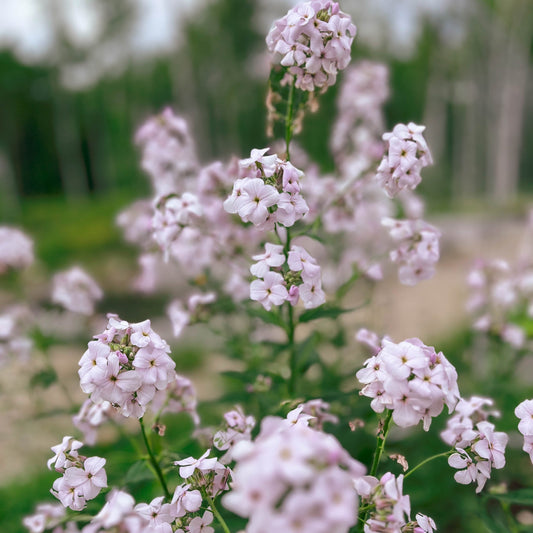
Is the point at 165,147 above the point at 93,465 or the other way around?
above

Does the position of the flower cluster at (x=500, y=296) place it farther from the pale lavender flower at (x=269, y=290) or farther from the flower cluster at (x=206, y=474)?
the flower cluster at (x=206, y=474)

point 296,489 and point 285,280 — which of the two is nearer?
point 296,489

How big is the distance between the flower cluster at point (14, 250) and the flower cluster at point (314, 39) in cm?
155

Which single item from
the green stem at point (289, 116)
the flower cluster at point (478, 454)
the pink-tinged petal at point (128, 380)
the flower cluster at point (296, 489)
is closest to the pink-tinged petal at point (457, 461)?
the flower cluster at point (478, 454)

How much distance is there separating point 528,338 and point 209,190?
200cm

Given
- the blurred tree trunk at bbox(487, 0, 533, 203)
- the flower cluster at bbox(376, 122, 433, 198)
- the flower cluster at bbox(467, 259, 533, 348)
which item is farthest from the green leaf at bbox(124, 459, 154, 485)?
the blurred tree trunk at bbox(487, 0, 533, 203)

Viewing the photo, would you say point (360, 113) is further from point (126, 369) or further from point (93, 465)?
point (93, 465)

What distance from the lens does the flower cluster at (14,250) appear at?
226 centimetres

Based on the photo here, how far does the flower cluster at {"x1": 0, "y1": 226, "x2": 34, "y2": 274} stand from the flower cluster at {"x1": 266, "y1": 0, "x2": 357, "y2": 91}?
1550mm

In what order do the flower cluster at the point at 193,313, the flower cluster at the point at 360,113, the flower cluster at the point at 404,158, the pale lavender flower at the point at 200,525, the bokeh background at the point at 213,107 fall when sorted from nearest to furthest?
the pale lavender flower at the point at 200,525
the flower cluster at the point at 404,158
the flower cluster at the point at 193,313
the flower cluster at the point at 360,113
the bokeh background at the point at 213,107

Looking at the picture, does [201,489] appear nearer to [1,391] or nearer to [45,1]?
[1,391]

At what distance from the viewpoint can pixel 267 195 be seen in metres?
1.23

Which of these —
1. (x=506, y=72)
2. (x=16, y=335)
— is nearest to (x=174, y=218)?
(x=16, y=335)

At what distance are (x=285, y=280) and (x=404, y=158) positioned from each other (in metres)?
0.51
